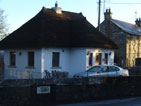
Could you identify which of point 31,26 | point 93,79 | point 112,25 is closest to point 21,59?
point 31,26

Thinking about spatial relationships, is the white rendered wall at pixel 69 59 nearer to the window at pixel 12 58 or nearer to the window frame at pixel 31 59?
the window frame at pixel 31 59

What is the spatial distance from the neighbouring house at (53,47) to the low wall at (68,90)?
28.9 ft

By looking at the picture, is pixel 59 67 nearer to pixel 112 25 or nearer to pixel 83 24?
pixel 83 24

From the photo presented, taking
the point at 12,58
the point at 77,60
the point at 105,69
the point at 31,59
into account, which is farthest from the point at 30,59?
the point at 105,69

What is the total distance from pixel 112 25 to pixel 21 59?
24.7 metres

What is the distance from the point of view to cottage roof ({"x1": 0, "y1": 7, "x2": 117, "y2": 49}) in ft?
85.0

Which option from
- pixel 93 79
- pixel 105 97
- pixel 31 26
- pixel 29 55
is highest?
pixel 31 26

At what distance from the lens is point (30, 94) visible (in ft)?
44.6

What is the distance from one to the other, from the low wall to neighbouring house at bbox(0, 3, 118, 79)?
28.9 ft

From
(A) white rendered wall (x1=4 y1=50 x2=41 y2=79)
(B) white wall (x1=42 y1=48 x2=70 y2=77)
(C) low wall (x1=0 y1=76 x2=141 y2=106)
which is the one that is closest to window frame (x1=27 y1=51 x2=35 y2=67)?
(A) white rendered wall (x1=4 y1=50 x2=41 y2=79)

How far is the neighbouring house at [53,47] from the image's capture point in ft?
83.0

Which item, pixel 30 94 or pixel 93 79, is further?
pixel 93 79

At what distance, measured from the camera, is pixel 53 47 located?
1000 inches

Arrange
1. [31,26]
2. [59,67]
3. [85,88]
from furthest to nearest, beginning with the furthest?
[31,26] < [59,67] < [85,88]
